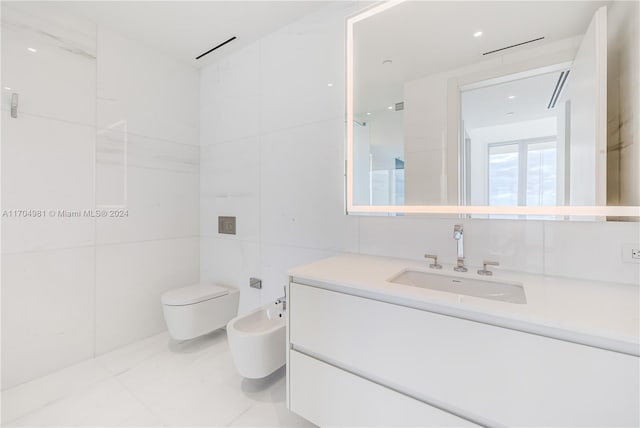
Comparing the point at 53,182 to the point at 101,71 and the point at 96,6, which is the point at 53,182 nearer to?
the point at 101,71

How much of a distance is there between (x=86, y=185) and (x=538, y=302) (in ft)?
8.09

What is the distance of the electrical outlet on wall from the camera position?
999mm

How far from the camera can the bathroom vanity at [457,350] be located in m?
0.69

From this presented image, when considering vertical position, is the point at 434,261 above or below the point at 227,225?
below

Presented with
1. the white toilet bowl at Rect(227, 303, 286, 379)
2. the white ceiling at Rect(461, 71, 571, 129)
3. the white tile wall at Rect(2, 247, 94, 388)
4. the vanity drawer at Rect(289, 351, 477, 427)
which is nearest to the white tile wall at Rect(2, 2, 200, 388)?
the white tile wall at Rect(2, 247, 94, 388)

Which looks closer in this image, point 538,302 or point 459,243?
point 538,302

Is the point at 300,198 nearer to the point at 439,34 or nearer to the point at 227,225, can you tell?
the point at 227,225

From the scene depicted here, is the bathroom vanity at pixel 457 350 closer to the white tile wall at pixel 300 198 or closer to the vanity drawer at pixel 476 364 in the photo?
the vanity drawer at pixel 476 364

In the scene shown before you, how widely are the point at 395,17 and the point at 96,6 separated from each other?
1819 millimetres

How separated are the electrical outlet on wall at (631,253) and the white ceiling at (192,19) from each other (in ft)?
6.33

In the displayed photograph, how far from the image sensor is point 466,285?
47.2 inches

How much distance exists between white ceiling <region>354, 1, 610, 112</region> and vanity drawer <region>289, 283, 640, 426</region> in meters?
1.19

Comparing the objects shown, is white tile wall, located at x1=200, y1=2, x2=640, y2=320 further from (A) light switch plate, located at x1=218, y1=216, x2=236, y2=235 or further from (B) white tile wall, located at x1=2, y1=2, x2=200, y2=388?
(B) white tile wall, located at x1=2, y1=2, x2=200, y2=388

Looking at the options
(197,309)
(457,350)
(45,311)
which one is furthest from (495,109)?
(45,311)
